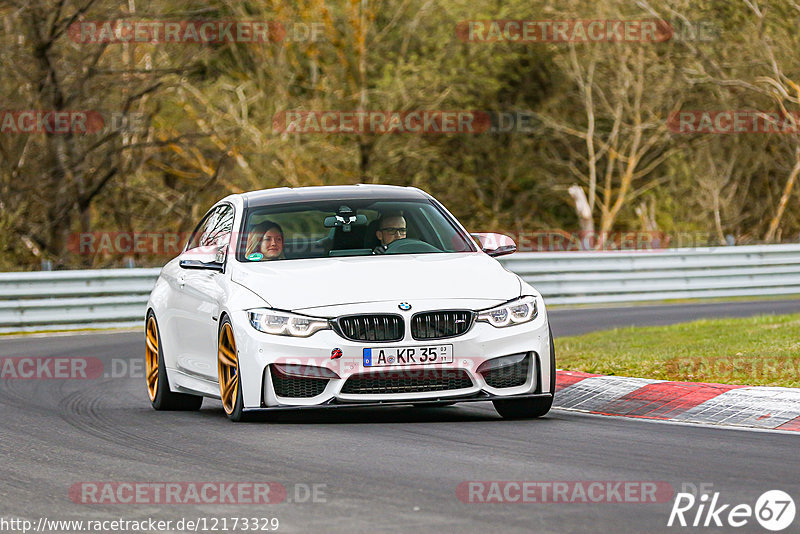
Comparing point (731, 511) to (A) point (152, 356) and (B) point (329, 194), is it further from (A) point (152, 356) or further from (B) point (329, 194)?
(A) point (152, 356)

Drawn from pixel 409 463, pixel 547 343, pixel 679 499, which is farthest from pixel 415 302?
pixel 679 499

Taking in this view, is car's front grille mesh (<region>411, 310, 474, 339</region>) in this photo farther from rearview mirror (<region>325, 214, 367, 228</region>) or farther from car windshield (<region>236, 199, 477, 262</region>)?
rearview mirror (<region>325, 214, 367, 228</region>)

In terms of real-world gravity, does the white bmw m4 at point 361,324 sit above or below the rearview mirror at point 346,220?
below

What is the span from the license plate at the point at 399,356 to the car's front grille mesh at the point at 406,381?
2.4 inches

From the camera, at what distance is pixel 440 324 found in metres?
9.55

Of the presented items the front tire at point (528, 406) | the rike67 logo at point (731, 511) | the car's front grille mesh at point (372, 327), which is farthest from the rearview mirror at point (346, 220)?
the rike67 logo at point (731, 511)

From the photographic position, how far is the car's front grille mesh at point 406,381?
947 centimetres

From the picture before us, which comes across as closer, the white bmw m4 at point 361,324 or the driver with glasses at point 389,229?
the white bmw m4 at point 361,324

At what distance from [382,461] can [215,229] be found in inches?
165

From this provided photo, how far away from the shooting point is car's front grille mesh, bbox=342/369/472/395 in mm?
9469

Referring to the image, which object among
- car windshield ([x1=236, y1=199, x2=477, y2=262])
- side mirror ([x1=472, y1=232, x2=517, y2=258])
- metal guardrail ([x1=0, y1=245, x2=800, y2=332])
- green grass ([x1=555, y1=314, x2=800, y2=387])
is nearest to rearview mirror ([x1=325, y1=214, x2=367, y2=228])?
car windshield ([x1=236, y1=199, x2=477, y2=262])

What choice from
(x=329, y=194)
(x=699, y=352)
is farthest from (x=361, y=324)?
(x=699, y=352)

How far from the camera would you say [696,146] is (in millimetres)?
37594

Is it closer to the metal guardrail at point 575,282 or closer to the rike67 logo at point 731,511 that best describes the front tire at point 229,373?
the rike67 logo at point 731,511
